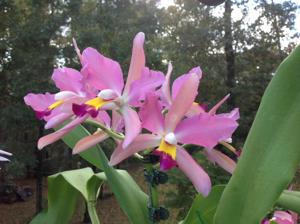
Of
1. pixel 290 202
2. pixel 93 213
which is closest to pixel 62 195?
Result: pixel 93 213

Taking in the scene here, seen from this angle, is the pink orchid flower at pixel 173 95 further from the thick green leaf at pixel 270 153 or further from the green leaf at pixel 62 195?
the green leaf at pixel 62 195

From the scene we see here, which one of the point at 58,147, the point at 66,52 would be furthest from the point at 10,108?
the point at 58,147

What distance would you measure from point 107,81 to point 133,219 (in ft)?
0.49

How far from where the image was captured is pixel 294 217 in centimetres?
59

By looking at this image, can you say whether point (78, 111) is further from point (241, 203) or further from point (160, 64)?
point (160, 64)

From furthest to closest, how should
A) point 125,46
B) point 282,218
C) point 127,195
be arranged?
point 125,46 < point 282,218 < point 127,195

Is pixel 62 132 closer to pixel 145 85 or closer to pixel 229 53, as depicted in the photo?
pixel 145 85

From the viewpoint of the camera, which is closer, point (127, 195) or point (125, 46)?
point (127, 195)

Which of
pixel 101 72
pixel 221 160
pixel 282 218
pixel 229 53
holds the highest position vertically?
pixel 229 53

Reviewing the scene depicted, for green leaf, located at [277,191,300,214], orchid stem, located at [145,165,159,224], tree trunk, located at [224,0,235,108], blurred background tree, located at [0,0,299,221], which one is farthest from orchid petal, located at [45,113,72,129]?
tree trunk, located at [224,0,235,108]

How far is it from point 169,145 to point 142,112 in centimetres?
4

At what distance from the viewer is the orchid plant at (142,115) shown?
382 mm

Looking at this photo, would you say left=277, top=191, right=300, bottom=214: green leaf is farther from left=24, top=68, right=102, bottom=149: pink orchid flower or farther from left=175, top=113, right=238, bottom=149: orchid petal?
left=24, top=68, right=102, bottom=149: pink orchid flower

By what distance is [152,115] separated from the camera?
389 millimetres
